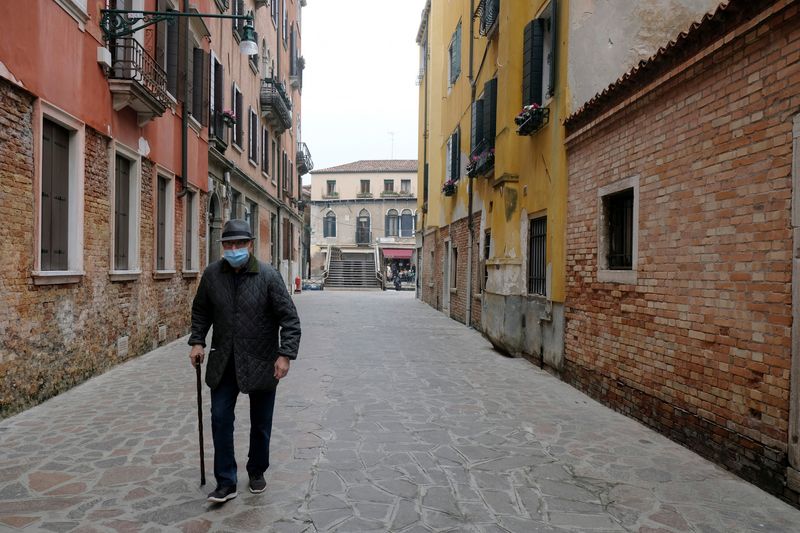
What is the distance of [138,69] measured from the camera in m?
8.41

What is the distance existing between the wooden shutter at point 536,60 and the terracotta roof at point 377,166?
45.0 m

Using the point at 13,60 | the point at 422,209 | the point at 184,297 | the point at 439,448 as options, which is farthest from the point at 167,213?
the point at 422,209

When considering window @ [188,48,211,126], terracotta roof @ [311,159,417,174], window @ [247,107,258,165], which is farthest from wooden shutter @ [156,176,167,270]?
terracotta roof @ [311,159,417,174]

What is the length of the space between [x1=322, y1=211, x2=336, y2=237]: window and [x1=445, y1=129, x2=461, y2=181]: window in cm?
3480

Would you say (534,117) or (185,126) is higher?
(185,126)

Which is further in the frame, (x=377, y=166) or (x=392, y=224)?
(x=377, y=166)

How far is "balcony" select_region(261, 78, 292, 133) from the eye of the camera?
20.4m

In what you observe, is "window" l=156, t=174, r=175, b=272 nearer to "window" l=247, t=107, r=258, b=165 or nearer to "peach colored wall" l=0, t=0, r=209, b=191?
"peach colored wall" l=0, t=0, r=209, b=191

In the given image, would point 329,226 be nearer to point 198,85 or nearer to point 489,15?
point 198,85

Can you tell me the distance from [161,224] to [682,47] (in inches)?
352

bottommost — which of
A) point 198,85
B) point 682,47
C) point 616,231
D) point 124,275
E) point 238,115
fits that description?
point 124,275

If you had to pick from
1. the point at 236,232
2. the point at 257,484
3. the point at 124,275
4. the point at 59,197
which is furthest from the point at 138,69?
the point at 257,484

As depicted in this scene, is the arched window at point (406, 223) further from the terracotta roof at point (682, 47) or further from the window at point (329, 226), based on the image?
the terracotta roof at point (682, 47)

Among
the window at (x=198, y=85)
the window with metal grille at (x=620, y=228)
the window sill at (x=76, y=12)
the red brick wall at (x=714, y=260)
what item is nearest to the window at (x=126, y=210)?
the window sill at (x=76, y=12)
